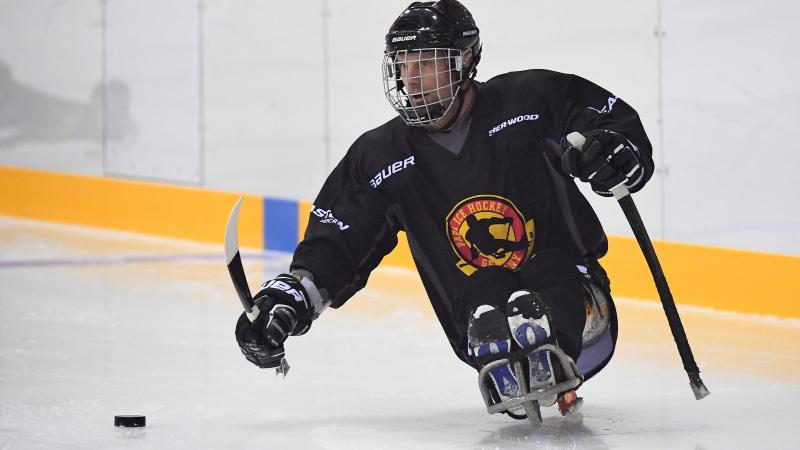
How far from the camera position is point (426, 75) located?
316cm

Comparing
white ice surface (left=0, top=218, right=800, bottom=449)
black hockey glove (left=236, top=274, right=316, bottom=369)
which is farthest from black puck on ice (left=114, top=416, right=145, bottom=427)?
black hockey glove (left=236, top=274, right=316, bottom=369)

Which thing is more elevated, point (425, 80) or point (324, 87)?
point (425, 80)

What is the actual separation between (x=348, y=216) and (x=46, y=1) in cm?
564

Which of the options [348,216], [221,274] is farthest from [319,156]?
[348,216]

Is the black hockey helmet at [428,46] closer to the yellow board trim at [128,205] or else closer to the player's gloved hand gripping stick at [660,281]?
the player's gloved hand gripping stick at [660,281]

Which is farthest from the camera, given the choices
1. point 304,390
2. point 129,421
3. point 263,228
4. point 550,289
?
point 263,228

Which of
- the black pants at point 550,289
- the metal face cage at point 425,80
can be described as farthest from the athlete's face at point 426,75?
the black pants at point 550,289

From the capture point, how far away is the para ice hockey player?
120 inches

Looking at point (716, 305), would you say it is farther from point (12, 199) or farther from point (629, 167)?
point (12, 199)

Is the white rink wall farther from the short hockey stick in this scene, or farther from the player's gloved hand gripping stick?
the short hockey stick

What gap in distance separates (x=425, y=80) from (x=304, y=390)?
3.16ft

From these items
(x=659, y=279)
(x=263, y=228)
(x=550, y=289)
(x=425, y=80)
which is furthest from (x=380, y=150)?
(x=263, y=228)

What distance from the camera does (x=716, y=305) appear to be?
4.99 m

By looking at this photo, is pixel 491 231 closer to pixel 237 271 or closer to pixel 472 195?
pixel 472 195
